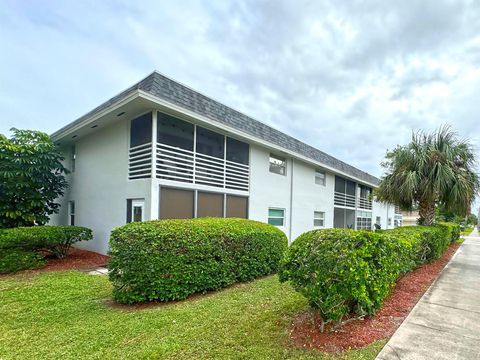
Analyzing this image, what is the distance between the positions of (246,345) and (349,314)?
1.69 meters

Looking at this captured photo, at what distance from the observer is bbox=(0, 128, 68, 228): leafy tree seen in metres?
9.73

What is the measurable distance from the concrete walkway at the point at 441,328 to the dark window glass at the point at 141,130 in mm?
7669

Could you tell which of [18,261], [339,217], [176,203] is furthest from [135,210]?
[339,217]

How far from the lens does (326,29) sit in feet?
30.9

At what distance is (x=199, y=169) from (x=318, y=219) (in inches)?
387

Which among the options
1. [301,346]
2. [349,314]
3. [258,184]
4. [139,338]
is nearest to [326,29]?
[258,184]

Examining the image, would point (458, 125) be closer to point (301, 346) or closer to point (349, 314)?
point (349, 314)

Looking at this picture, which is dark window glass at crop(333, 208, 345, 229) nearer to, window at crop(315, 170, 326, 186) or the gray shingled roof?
window at crop(315, 170, 326, 186)

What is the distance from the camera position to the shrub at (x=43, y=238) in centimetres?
Result: 785

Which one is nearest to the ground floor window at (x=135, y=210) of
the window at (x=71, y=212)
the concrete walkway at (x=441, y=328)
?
the window at (x=71, y=212)

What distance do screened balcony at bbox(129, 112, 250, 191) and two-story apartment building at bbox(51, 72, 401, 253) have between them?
1.3 inches

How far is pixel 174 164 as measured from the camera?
8773 millimetres

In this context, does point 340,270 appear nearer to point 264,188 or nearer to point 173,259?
point 173,259

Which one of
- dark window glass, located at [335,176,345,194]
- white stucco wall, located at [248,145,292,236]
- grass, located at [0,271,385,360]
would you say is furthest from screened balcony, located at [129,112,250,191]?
dark window glass, located at [335,176,345,194]
